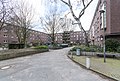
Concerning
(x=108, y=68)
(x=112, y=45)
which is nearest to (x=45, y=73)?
(x=108, y=68)

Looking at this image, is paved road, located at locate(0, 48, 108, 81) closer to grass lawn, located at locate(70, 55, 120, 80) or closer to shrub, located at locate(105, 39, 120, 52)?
grass lawn, located at locate(70, 55, 120, 80)

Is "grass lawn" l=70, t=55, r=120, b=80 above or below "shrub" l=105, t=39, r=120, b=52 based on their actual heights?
below

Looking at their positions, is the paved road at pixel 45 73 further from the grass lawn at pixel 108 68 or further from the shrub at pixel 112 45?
the shrub at pixel 112 45

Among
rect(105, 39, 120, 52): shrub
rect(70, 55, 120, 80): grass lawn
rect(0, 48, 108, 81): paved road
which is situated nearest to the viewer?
rect(0, 48, 108, 81): paved road

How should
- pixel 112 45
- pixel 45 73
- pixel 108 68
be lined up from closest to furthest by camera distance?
pixel 45 73
pixel 108 68
pixel 112 45

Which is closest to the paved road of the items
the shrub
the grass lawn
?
the grass lawn

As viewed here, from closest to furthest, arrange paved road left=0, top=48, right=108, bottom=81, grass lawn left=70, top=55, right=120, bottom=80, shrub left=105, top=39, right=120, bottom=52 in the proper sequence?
paved road left=0, top=48, right=108, bottom=81, grass lawn left=70, top=55, right=120, bottom=80, shrub left=105, top=39, right=120, bottom=52

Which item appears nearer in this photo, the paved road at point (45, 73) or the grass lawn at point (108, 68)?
the paved road at point (45, 73)

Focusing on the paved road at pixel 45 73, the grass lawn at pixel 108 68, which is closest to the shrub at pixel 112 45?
the grass lawn at pixel 108 68

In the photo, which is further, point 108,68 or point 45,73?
point 108,68

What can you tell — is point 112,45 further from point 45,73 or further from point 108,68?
point 45,73

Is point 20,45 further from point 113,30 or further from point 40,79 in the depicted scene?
point 40,79

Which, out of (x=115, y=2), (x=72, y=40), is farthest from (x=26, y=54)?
(x=72, y=40)

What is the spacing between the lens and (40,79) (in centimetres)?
791
